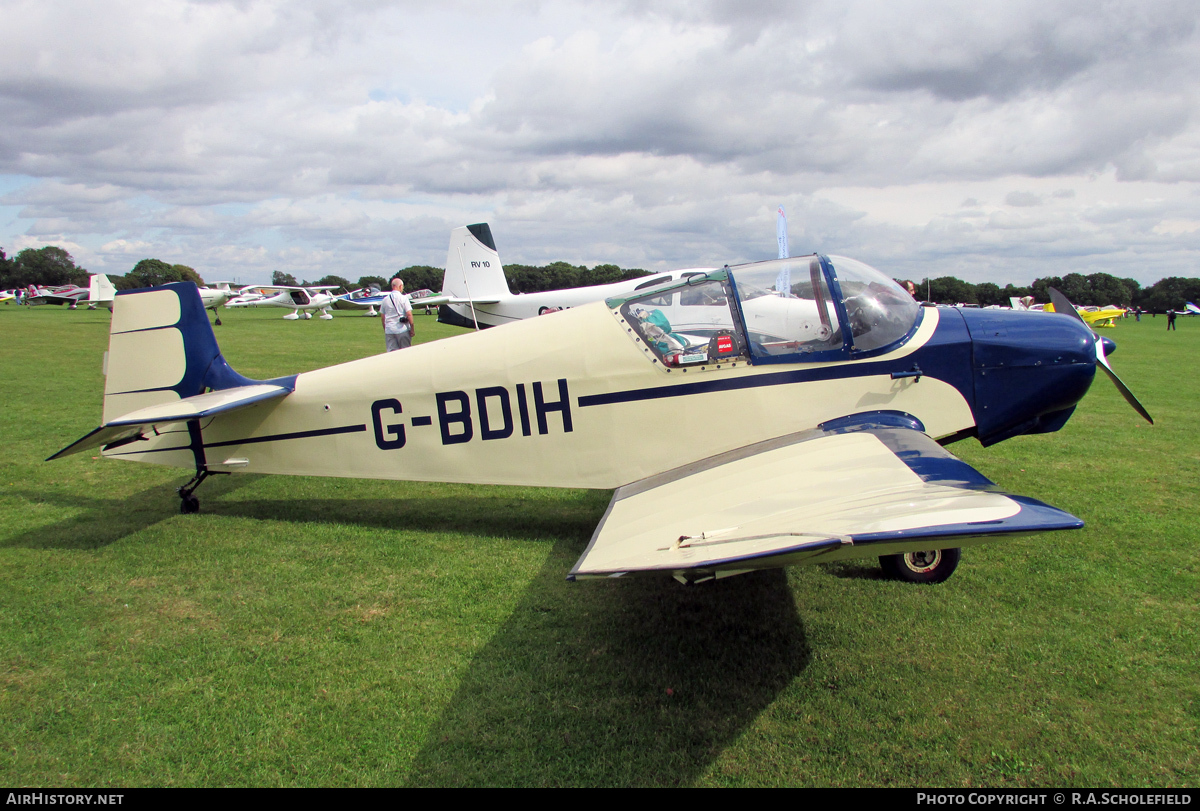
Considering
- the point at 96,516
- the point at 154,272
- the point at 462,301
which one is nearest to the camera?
the point at 96,516

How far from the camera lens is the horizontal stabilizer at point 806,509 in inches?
81.7

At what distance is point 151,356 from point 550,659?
4.23 m

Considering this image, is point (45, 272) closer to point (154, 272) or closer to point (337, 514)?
point (154, 272)

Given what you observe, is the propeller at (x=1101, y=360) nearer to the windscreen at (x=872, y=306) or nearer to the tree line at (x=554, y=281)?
the windscreen at (x=872, y=306)

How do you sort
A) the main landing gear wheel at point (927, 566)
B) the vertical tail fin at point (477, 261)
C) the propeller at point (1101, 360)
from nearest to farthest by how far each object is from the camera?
the main landing gear wheel at point (927, 566) → the propeller at point (1101, 360) → the vertical tail fin at point (477, 261)

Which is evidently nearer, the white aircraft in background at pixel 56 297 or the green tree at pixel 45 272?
the white aircraft in background at pixel 56 297

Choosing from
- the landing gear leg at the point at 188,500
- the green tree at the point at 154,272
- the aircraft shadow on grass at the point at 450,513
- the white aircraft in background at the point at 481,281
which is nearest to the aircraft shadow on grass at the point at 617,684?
the aircraft shadow on grass at the point at 450,513

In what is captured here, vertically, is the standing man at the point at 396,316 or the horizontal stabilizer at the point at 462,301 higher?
the horizontal stabilizer at the point at 462,301

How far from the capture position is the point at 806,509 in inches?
105

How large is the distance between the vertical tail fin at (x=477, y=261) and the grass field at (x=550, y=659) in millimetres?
20061

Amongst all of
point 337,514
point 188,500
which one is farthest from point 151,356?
point 337,514

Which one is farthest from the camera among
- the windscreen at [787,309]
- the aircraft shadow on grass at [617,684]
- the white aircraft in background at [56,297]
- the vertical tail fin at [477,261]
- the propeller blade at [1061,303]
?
the white aircraft in background at [56,297]

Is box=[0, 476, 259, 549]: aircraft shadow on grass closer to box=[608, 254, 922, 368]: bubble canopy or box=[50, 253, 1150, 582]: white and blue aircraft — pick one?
box=[50, 253, 1150, 582]: white and blue aircraft

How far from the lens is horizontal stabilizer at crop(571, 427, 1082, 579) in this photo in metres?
2.08
